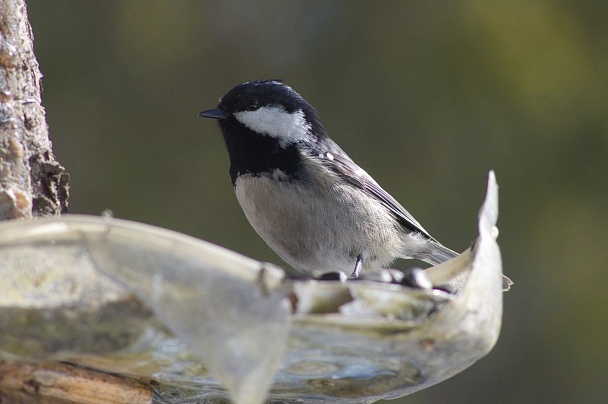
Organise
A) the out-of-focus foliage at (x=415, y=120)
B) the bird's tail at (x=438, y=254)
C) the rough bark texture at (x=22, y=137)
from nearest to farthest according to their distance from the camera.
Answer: the rough bark texture at (x=22, y=137) < the bird's tail at (x=438, y=254) < the out-of-focus foliage at (x=415, y=120)

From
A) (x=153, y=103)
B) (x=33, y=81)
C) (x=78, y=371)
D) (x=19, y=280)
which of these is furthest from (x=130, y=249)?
(x=153, y=103)

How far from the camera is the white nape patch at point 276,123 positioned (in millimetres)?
2512

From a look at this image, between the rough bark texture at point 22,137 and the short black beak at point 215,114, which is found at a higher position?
the short black beak at point 215,114

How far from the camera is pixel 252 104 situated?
257cm

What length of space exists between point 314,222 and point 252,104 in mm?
422

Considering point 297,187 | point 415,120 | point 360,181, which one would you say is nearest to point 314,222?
point 297,187

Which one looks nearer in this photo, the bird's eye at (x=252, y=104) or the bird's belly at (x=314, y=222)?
the bird's belly at (x=314, y=222)

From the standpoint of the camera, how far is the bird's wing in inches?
102

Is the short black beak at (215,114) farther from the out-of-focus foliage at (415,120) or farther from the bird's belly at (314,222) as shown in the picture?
the out-of-focus foliage at (415,120)

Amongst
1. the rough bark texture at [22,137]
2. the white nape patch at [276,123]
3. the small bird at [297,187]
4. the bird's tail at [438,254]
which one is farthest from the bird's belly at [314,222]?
the rough bark texture at [22,137]

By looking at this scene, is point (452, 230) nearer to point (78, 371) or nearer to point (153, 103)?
point (153, 103)

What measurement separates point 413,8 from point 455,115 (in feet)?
1.87

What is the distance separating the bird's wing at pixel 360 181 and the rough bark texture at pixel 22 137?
116 cm

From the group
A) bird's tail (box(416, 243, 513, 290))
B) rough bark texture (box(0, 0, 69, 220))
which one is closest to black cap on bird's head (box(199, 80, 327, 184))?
bird's tail (box(416, 243, 513, 290))
